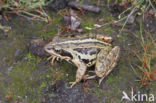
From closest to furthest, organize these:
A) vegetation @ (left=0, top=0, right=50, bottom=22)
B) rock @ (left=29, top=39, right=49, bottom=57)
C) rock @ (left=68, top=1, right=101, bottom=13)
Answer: rock @ (left=29, top=39, right=49, bottom=57) → vegetation @ (left=0, top=0, right=50, bottom=22) → rock @ (left=68, top=1, right=101, bottom=13)

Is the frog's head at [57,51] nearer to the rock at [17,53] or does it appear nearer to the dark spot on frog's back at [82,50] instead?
the dark spot on frog's back at [82,50]

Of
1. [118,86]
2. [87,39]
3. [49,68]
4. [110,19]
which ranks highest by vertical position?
[110,19]

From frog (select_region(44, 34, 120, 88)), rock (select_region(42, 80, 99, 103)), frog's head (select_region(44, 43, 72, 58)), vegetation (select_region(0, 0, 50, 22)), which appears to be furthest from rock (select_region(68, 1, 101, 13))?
rock (select_region(42, 80, 99, 103))

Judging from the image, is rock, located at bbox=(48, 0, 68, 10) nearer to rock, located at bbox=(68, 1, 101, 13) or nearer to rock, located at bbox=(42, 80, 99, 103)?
rock, located at bbox=(68, 1, 101, 13)

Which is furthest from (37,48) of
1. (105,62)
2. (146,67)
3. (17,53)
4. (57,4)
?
(146,67)

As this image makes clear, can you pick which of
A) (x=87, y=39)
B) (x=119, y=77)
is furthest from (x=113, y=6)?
(x=119, y=77)

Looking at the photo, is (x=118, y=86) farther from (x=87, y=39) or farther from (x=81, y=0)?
(x=81, y=0)

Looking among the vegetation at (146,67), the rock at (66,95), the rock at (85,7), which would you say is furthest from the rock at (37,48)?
the vegetation at (146,67)
